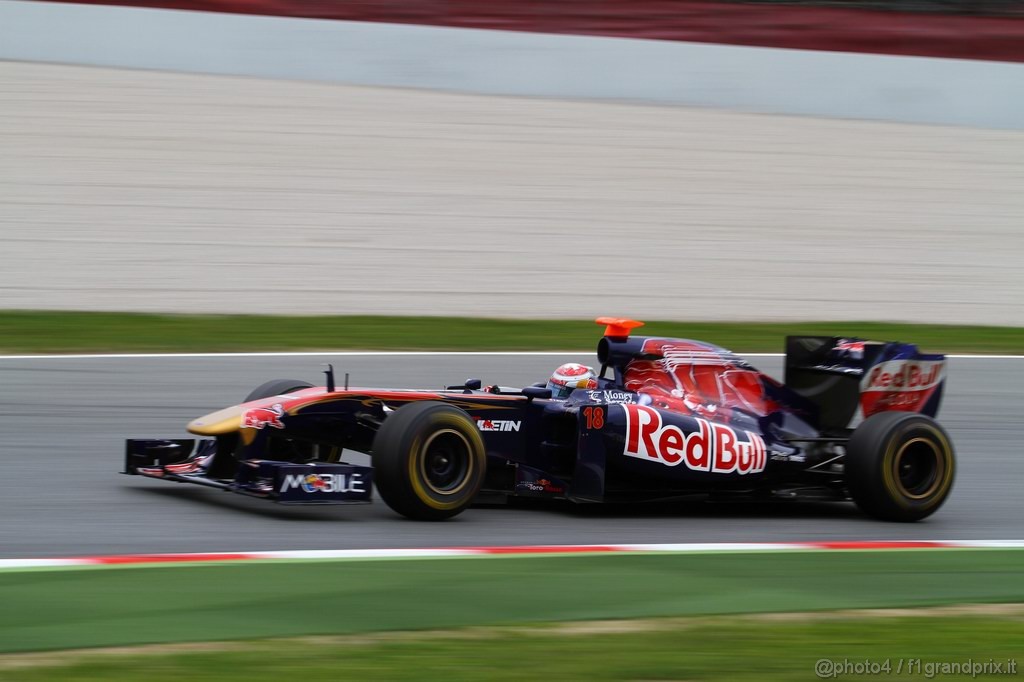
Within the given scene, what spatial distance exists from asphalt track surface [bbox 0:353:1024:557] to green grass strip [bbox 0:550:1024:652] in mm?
653

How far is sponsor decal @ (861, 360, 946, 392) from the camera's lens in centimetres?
866

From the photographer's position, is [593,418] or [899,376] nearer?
[593,418]

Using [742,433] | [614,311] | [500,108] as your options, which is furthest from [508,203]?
[742,433]

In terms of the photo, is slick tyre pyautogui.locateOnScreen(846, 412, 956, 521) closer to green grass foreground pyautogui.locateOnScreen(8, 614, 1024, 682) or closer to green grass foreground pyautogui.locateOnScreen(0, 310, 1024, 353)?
green grass foreground pyautogui.locateOnScreen(8, 614, 1024, 682)

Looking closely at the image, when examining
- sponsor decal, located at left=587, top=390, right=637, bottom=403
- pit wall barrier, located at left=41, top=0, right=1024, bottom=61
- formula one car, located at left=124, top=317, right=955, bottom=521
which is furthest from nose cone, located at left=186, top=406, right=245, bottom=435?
pit wall barrier, located at left=41, top=0, right=1024, bottom=61

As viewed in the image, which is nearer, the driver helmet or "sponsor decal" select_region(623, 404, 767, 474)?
"sponsor decal" select_region(623, 404, 767, 474)

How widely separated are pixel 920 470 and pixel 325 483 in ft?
11.8

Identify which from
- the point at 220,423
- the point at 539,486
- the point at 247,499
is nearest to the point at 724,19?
the point at 539,486

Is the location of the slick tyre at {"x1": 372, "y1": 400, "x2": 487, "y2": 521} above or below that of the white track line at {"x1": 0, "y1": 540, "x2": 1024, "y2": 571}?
above

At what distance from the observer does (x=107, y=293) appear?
16.0m

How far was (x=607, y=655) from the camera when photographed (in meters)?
4.97

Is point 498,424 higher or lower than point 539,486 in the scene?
higher

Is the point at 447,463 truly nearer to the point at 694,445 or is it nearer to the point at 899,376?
the point at 694,445

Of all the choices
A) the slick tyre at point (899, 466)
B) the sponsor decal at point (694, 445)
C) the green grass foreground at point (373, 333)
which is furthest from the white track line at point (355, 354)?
the slick tyre at point (899, 466)
